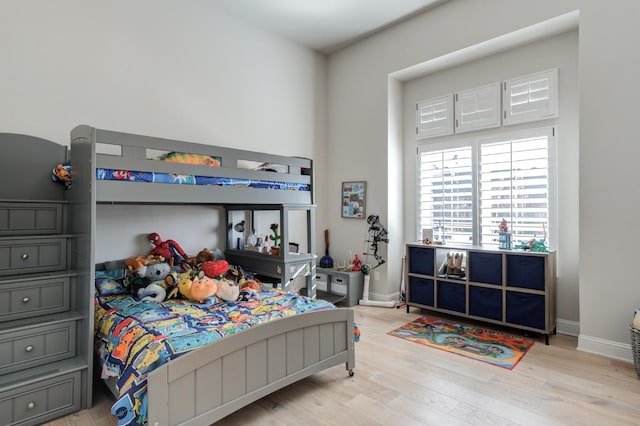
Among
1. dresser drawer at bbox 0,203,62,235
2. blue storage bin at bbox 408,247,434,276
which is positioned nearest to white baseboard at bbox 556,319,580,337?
blue storage bin at bbox 408,247,434,276

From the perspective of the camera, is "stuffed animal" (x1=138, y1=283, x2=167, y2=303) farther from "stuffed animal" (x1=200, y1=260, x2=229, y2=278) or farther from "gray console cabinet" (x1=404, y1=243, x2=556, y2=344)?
"gray console cabinet" (x1=404, y1=243, x2=556, y2=344)

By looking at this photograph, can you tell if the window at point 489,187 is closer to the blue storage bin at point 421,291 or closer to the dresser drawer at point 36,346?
the blue storage bin at point 421,291

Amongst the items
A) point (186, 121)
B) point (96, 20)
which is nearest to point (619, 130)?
point (186, 121)

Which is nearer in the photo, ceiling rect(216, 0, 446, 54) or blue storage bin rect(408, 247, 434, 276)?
ceiling rect(216, 0, 446, 54)

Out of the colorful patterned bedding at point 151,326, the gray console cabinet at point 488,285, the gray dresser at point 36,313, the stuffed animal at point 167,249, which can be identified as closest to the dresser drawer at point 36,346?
the gray dresser at point 36,313

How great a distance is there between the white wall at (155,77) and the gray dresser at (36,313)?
1.64 ft

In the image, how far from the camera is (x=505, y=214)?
3.68 metres

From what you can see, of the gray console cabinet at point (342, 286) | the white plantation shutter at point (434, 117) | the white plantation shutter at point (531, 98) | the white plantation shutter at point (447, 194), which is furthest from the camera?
the gray console cabinet at point (342, 286)

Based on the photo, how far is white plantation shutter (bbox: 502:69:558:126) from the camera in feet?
11.1

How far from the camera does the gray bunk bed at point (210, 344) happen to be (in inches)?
67.8

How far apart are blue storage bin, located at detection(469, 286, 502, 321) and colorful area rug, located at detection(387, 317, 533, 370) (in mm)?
157

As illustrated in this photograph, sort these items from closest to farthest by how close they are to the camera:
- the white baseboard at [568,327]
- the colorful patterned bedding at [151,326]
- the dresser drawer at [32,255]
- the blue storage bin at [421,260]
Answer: the colorful patterned bedding at [151,326]
the dresser drawer at [32,255]
the white baseboard at [568,327]
the blue storage bin at [421,260]

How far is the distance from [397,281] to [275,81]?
2.96 m

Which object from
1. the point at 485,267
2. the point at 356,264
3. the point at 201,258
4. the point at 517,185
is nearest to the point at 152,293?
the point at 201,258
